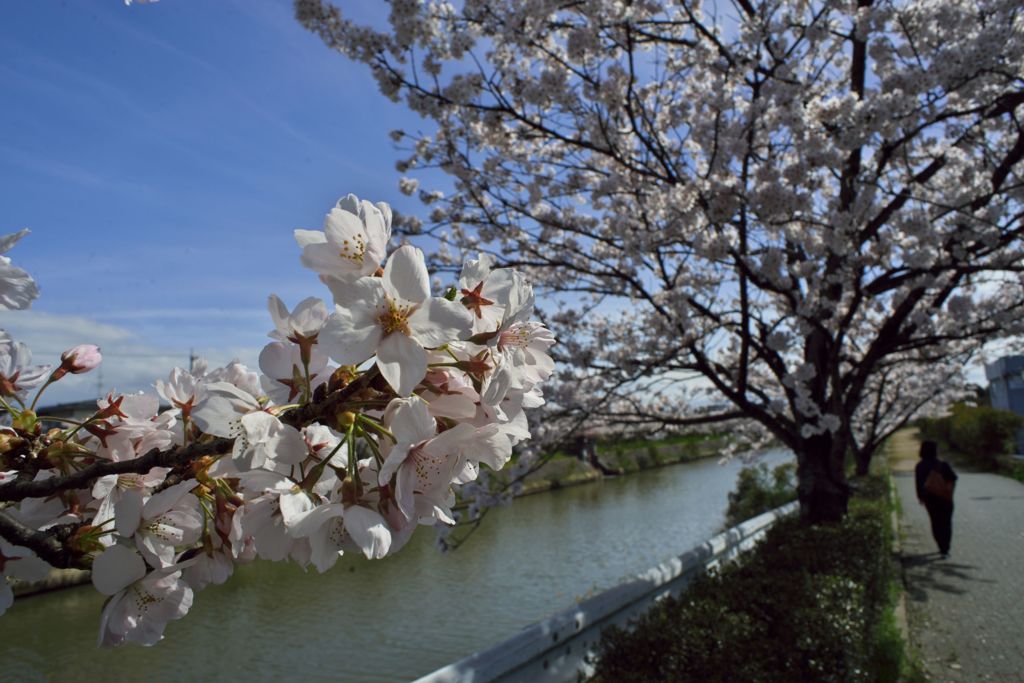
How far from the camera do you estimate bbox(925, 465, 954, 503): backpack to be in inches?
335

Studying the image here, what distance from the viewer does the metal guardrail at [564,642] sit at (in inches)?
125

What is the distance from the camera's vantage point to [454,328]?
0.83 meters

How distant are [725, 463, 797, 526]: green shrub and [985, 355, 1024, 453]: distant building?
15.8 m

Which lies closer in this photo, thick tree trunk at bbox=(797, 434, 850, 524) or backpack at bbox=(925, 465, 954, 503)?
thick tree trunk at bbox=(797, 434, 850, 524)

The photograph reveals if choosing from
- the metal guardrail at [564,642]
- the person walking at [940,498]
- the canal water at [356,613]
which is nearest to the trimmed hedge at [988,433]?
the canal water at [356,613]

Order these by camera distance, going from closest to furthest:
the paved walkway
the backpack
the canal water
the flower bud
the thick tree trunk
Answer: the flower bud < the paved walkway < the canal water < the thick tree trunk < the backpack

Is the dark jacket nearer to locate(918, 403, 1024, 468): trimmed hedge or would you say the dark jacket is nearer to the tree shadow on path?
the tree shadow on path

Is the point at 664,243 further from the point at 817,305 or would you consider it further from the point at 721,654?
the point at 721,654

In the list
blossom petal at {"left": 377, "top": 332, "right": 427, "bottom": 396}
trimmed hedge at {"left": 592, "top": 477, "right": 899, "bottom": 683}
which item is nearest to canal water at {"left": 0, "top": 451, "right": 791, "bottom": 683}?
trimmed hedge at {"left": 592, "top": 477, "right": 899, "bottom": 683}

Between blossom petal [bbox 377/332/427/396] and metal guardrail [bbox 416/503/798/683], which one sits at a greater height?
blossom petal [bbox 377/332/427/396]

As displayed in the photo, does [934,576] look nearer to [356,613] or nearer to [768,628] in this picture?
[768,628]

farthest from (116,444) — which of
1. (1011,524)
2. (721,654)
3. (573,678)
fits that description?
(1011,524)

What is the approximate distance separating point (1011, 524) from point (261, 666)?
11264mm

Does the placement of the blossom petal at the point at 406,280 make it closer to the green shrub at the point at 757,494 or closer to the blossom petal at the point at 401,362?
the blossom petal at the point at 401,362
